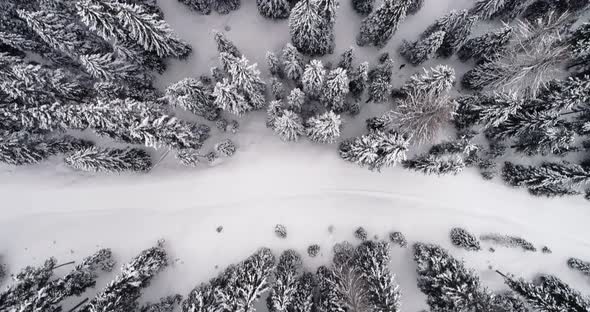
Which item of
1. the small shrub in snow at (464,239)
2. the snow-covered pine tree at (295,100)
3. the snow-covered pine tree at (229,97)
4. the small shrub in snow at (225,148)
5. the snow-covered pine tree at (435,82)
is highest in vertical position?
the snow-covered pine tree at (435,82)

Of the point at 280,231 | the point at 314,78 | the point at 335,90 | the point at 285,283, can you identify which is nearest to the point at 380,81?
the point at 335,90

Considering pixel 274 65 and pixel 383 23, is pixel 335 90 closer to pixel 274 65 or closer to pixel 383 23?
pixel 274 65

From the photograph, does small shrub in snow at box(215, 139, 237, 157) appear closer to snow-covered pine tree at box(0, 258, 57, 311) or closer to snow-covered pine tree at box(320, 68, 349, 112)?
snow-covered pine tree at box(320, 68, 349, 112)

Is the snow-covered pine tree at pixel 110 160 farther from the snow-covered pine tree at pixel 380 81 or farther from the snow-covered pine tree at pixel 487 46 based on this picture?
the snow-covered pine tree at pixel 487 46

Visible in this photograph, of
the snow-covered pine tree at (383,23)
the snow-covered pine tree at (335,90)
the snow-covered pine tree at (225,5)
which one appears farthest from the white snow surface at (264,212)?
the snow-covered pine tree at (225,5)

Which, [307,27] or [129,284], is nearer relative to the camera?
[129,284]

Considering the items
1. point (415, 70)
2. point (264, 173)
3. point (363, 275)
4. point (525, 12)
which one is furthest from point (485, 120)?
point (264, 173)

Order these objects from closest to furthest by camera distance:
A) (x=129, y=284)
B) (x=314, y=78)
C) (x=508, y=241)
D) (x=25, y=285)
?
1. (x=129, y=284)
2. (x=25, y=285)
3. (x=314, y=78)
4. (x=508, y=241)
